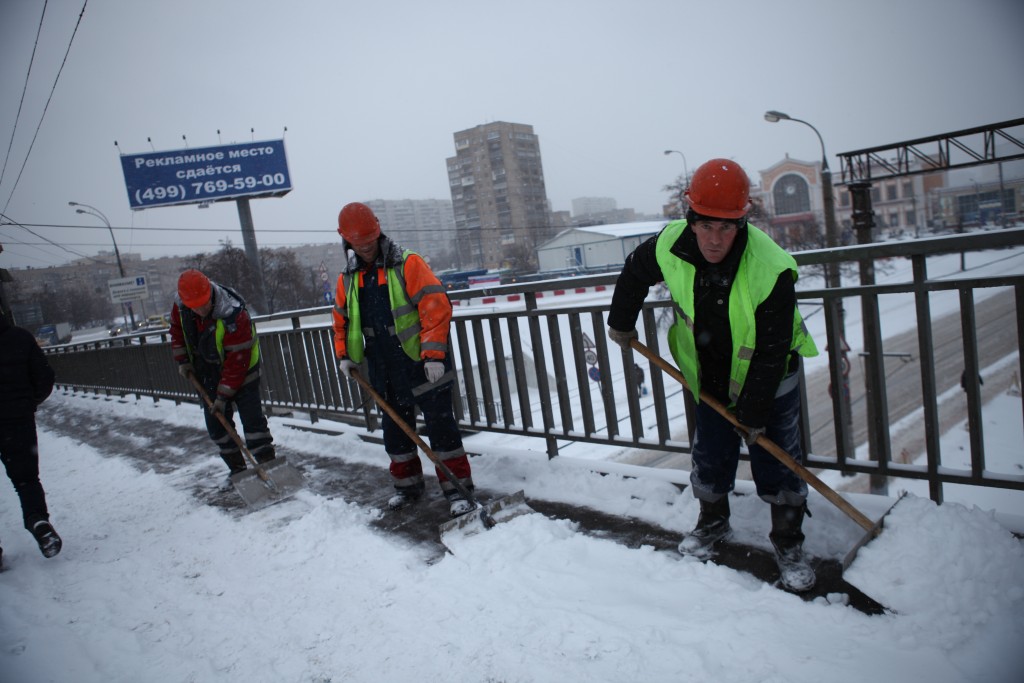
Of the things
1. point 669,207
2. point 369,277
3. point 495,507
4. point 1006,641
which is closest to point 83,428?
point 369,277

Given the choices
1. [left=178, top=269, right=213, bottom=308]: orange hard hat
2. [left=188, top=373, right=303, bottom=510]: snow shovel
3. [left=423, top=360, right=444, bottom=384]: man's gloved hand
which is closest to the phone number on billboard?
[left=178, top=269, right=213, bottom=308]: orange hard hat

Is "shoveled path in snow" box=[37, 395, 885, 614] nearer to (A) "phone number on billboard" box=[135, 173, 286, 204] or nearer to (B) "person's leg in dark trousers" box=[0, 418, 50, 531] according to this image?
(B) "person's leg in dark trousers" box=[0, 418, 50, 531]

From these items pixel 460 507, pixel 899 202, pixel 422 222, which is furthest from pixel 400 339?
pixel 899 202

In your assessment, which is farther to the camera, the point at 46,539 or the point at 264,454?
the point at 264,454

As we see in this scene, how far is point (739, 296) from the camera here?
2244 mm

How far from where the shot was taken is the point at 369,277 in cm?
357

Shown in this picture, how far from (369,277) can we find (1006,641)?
3286 millimetres

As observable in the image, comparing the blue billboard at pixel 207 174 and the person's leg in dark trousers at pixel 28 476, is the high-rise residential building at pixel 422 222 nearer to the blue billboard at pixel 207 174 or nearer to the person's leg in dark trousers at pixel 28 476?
the blue billboard at pixel 207 174

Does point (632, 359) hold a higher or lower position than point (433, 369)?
lower

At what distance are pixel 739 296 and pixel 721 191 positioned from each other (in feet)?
1.33

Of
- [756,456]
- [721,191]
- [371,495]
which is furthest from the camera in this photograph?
[371,495]

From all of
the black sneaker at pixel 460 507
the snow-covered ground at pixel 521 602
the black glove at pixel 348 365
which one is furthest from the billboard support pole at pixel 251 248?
the black sneaker at pixel 460 507

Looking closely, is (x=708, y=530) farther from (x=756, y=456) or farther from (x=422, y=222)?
(x=422, y=222)

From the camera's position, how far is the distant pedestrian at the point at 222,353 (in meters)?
4.34
